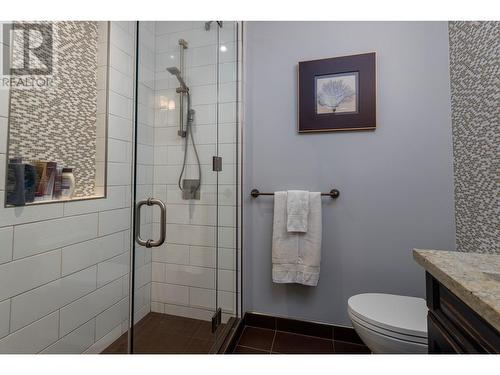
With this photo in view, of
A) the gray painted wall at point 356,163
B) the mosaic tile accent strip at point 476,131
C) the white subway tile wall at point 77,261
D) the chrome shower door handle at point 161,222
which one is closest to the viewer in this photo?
the chrome shower door handle at point 161,222

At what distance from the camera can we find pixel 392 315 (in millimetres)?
1117

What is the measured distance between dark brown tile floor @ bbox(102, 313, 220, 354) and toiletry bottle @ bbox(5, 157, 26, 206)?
2.28 feet

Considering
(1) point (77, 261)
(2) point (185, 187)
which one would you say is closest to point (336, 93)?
(2) point (185, 187)

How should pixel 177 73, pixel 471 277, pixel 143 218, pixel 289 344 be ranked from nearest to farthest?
1. pixel 471 277
2. pixel 143 218
3. pixel 177 73
4. pixel 289 344

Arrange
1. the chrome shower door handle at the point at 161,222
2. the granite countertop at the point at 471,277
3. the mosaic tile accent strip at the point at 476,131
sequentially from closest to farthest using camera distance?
the granite countertop at the point at 471,277, the chrome shower door handle at the point at 161,222, the mosaic tile accent strip at the point at 476,131

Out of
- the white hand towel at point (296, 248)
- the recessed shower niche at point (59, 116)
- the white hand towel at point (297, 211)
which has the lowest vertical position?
the white hand towel at point (296, 248)

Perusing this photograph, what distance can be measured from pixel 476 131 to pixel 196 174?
4.78ft

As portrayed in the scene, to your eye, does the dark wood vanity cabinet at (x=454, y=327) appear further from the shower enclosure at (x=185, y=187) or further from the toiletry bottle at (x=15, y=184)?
the toiletry bottle at (x=15, y=184)

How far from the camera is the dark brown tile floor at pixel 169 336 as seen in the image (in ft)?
2.61

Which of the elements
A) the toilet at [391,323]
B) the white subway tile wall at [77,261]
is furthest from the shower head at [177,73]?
the toilet at [391,323]

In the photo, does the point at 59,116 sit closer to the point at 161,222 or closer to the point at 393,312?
the point at 161,222
